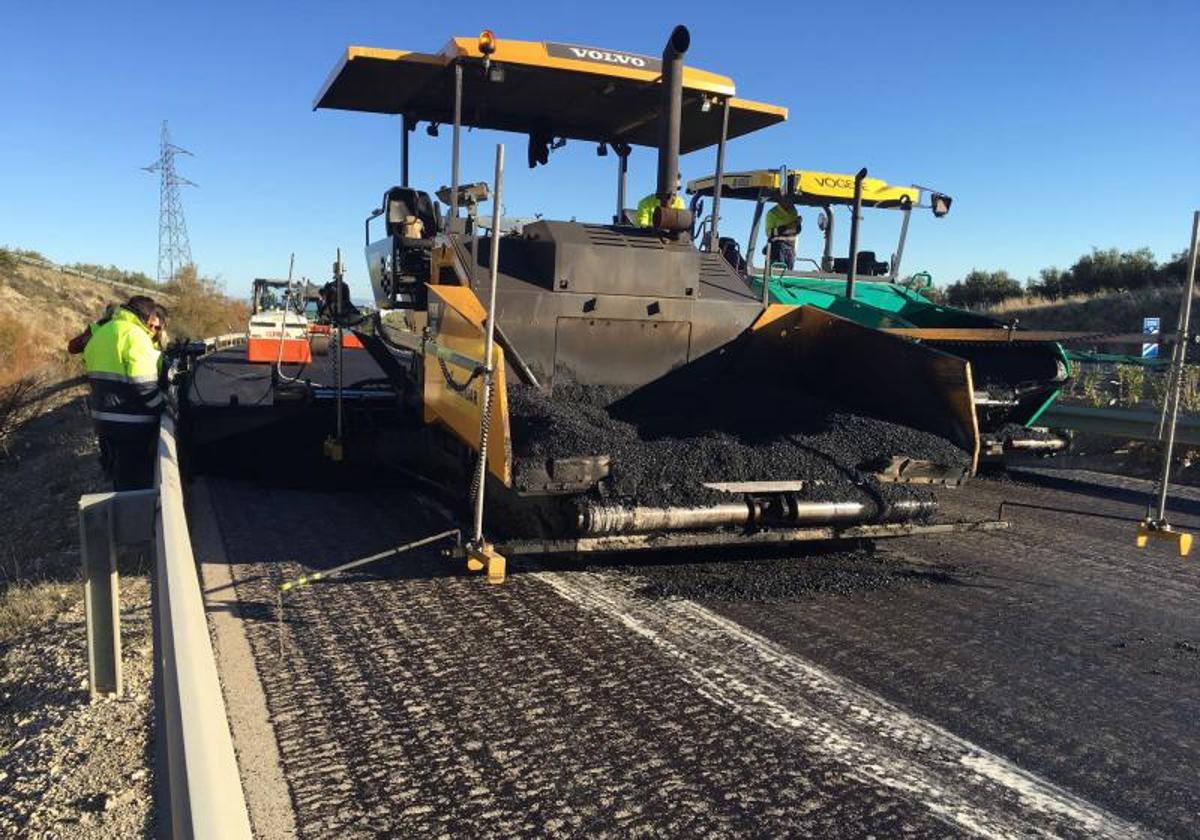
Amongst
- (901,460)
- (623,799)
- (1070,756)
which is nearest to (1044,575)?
(901,460)

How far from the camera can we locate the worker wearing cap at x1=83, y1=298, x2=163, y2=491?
599 centimetres

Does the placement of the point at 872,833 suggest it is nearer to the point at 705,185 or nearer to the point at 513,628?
the point at 513,628

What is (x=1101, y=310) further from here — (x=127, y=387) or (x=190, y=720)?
(x=190, y=720)

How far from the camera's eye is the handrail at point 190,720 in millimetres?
1530

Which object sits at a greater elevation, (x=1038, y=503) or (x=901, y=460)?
(x=901, y=460)

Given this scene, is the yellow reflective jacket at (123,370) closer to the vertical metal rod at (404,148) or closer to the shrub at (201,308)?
the vertical metal rod at (404,148)

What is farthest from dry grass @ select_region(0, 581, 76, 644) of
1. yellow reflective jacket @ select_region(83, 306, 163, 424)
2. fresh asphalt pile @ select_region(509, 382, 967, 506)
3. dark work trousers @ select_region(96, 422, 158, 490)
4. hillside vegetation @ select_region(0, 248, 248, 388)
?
hillside vegetation @ select_region(0, 248, 248, 388)

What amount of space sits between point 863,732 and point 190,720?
6.85ft

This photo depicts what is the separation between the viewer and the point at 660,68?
671cm

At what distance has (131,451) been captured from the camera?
6.26 m

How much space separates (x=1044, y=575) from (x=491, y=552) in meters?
3.15

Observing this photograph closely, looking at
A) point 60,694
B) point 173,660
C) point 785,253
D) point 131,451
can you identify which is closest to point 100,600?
point 60,694

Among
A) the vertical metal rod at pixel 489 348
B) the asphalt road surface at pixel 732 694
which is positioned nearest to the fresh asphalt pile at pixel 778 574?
the asphalt road surface at pixel 732 694

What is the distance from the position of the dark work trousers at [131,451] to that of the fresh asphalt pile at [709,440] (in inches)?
113
